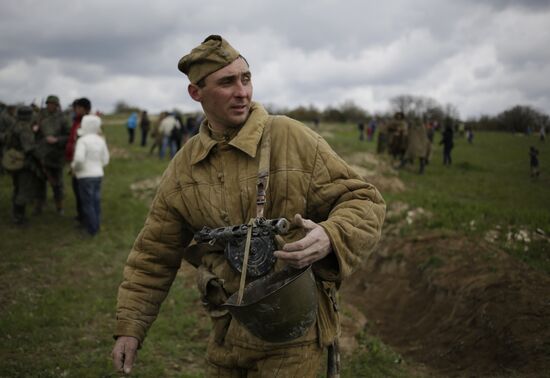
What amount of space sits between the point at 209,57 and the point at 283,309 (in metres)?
1.33

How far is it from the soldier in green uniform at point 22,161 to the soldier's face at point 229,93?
28.7 feet

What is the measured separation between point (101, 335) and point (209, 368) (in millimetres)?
3915

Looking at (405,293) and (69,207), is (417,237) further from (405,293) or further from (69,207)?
(69,207)

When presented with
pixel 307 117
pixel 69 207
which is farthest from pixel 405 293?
pixel 307 117

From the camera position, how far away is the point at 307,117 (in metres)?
61.3

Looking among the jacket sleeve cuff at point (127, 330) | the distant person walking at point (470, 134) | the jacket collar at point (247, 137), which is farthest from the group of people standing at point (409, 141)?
the jacket sleeve cuff at point (127, 330)

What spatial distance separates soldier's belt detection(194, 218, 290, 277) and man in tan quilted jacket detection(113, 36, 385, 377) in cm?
6

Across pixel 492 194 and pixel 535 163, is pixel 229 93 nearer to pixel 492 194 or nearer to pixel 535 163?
→ pixel 535 163

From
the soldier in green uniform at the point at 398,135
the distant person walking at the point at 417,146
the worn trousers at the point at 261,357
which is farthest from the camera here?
the soldier in green uniform at the point at 398,135

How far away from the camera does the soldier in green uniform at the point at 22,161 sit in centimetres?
1017

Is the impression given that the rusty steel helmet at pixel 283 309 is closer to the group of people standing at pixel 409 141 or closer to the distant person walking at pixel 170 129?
the group of people standing at pixel 409 141

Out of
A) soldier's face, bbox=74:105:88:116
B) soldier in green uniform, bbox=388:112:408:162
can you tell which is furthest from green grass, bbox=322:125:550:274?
soldier's face, bbox=74:105:88:116

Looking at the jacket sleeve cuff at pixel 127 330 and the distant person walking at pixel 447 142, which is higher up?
the distant person walking at pixel 447 142

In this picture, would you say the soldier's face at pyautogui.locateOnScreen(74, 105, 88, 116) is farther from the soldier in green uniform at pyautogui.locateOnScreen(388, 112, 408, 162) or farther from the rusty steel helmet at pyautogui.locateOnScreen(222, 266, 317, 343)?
the soldier in green uniform at pyautogui.locateOnScreen(388, 112, 408, 162)
